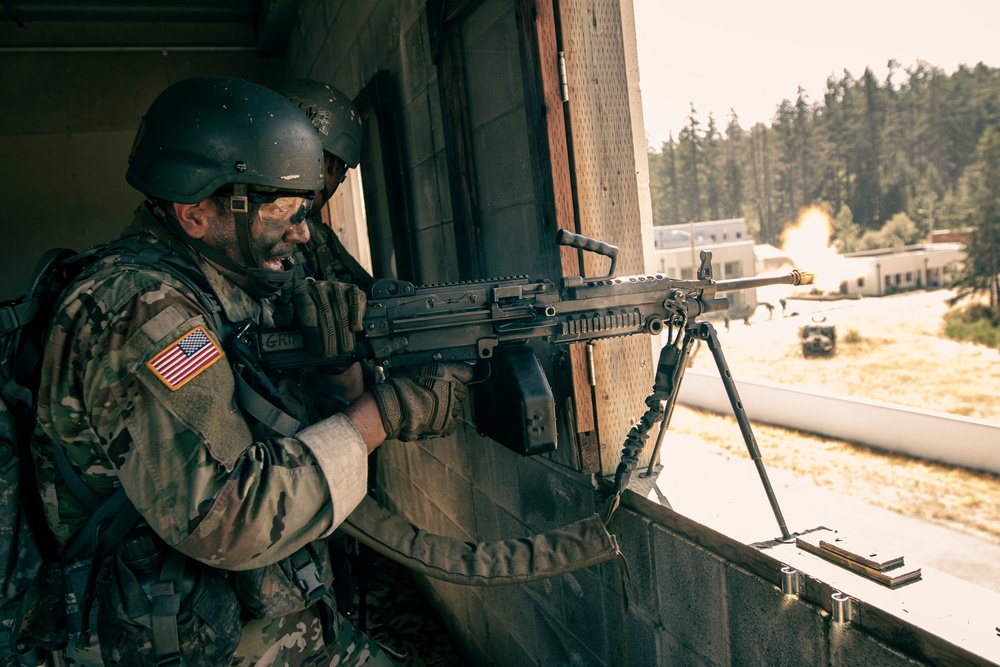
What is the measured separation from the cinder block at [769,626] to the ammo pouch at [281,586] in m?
0.98

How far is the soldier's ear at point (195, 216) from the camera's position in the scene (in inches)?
67.0

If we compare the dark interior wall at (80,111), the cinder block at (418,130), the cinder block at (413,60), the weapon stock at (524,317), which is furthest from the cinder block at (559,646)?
the dark interior wall at (80,111)

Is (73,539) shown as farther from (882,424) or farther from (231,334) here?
(882,424)

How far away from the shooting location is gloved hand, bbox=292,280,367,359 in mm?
1748

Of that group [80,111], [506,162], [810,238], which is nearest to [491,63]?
[506,162]

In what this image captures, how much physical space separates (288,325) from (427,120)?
4.81 ft

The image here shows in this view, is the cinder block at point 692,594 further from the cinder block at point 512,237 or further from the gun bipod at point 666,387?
the cinder block at point 512,237

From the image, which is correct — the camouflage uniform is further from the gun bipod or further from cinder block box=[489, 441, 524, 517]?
cinder block box=[489, 441, 524, 517]

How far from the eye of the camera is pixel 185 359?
1.38 m

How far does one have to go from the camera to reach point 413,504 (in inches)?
163

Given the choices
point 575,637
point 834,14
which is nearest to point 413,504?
point 575,637

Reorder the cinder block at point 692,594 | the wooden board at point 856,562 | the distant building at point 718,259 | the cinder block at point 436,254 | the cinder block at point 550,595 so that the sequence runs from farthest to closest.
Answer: the distant building at point 718,259 < the cinder block at point 436,254 < the cinder block at point 550,595 < the cinder block at point 692,594 < the wooden board at point 856,562

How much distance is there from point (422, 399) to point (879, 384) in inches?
972

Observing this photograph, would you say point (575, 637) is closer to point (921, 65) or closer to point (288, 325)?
point (288, 325)
